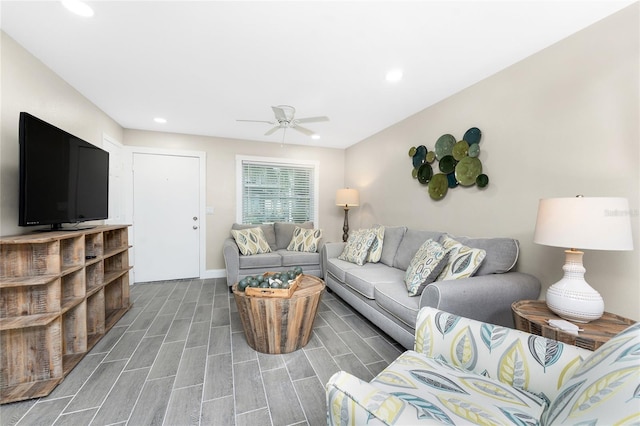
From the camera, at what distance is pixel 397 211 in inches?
137

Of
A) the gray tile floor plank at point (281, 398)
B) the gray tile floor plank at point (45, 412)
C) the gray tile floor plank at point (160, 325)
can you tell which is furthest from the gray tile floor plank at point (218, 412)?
the gray tile floor plank at point (160, 325)

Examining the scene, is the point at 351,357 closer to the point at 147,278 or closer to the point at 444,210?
the point at 444,210

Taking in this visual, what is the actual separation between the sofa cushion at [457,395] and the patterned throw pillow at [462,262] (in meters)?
0.87

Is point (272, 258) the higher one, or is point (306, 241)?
point (306, 241)

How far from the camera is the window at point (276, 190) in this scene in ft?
14.4

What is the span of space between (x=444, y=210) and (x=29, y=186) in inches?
136

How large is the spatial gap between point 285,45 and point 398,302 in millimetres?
2119

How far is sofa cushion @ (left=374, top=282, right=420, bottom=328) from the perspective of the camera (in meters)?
1.85

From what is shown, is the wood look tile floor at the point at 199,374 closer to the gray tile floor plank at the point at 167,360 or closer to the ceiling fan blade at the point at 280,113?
the gray tile floor plank at the point at 167,360

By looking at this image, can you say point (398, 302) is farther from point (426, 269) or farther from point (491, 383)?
point (491, 383)

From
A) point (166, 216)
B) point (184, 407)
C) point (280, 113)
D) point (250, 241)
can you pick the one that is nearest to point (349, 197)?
point (250, 241)

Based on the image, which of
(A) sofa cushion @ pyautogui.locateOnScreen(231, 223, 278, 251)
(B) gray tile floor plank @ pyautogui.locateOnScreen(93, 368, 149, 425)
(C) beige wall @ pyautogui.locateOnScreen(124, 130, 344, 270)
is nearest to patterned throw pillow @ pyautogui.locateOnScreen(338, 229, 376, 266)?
(A) sofa cushion @ pyautogui.locateOnScreen(231, 223, 278, 251)

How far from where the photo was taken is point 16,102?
179 cm

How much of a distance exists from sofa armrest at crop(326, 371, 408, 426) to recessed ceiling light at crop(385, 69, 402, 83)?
2.27m
